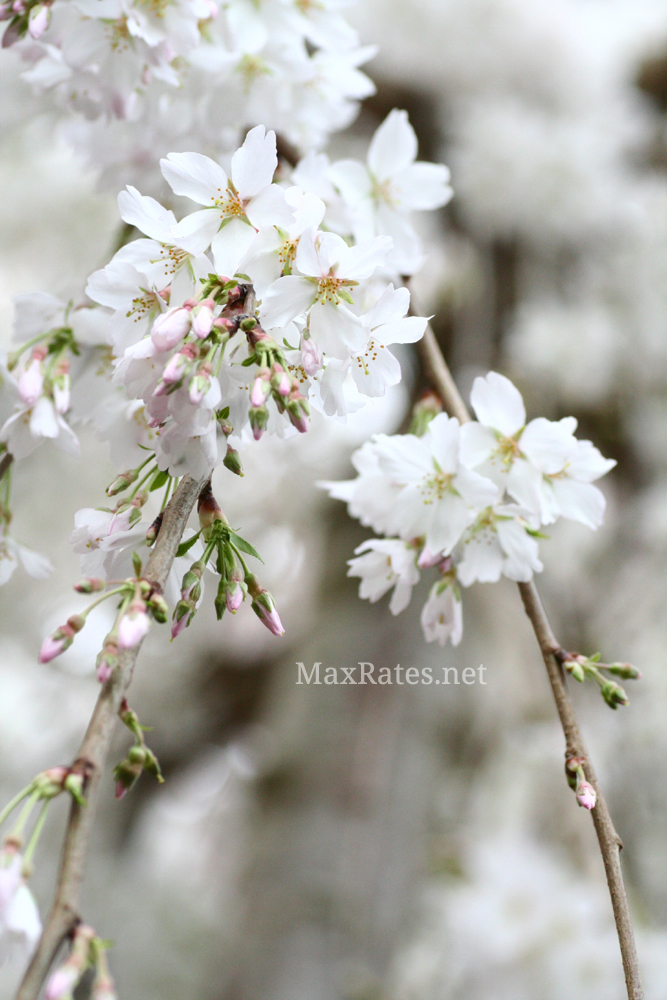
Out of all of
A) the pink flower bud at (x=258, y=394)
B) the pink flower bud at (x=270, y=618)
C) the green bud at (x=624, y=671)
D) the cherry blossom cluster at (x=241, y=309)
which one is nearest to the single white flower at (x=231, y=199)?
the cherry blossom cluster at (x=241, y=309)

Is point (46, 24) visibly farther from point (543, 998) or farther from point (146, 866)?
point (146, 866)

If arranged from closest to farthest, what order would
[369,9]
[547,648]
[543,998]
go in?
[547,648]
[543,998]
[369,9]

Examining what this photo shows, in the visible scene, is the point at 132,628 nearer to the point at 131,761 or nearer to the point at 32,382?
the point at 131,761

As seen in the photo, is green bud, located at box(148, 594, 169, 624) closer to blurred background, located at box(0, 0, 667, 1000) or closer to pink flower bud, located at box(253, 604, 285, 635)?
pink flower bud, located at box(253, 604, 285, 635)

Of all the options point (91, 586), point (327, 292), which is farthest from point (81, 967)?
point (327, 292)

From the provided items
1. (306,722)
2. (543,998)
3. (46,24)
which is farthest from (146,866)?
(46,24)

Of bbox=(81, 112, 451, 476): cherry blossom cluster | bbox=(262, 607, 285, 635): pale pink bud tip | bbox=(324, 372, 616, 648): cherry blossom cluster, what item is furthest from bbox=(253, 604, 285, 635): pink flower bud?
bbox=(324, 372, 616, 648): cherry blossom cluster

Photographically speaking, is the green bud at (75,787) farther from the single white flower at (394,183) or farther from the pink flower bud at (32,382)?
the single white flower at (394,183)
